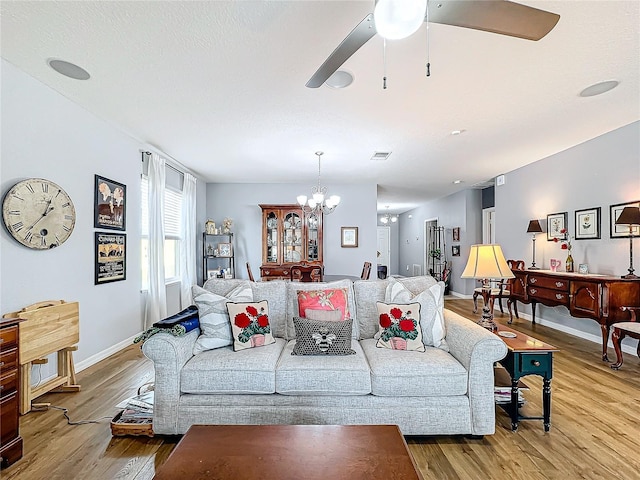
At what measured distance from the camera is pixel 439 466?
6.15 ft

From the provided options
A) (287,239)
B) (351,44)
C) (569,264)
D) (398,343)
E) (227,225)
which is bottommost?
(398,343)

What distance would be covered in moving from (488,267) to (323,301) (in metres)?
1.23

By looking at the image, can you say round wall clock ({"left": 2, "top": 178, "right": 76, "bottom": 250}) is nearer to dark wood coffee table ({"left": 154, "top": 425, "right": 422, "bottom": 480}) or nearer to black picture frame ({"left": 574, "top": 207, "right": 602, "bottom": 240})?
dark wood coffee table ({"left": 154, "top": 425, "right": 422, "bottom": 480})

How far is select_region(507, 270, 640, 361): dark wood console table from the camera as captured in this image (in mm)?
3561

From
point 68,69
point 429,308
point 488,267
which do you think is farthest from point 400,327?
point 68,69

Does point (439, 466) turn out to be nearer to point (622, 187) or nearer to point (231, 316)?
point (231, 316)

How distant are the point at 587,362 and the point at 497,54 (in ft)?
10.4

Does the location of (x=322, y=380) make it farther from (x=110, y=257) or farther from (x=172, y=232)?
(x=172, y=232)

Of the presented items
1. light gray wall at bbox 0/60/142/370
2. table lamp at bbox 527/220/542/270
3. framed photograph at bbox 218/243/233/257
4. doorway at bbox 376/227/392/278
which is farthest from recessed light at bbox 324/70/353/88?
doorway at bbox 376/227/392/278

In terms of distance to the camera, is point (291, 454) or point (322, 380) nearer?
point (291, 454)

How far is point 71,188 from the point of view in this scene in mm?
3174

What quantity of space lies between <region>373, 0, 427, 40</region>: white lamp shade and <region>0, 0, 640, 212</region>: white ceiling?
78 cm

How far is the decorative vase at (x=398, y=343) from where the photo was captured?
2.39m

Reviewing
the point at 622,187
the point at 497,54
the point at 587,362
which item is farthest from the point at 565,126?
the point at 587,362
